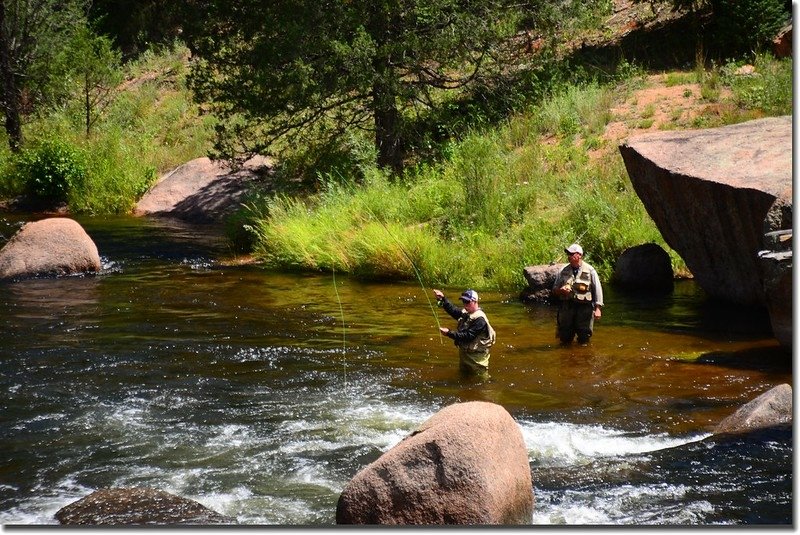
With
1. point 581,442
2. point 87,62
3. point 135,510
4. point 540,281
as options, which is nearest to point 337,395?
point 581,442

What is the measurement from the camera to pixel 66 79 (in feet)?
111

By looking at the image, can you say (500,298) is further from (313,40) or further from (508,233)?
(313,40)

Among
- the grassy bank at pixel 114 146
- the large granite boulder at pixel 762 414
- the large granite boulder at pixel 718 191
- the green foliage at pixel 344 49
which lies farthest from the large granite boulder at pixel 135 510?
the grassy bank at pixel 114 146

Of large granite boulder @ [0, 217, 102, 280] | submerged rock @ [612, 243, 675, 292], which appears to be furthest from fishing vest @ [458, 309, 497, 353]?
large granite boulder @ [0, 217, 102, 280]

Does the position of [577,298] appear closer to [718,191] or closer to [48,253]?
[718,191]

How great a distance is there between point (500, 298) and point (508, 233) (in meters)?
2.75

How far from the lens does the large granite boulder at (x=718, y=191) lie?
13.6m

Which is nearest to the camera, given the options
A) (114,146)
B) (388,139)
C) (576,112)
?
(576,112)

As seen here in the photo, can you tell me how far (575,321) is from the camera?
13.3 metres

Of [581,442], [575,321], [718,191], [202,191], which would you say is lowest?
[581,442]

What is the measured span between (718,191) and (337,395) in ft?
20.3

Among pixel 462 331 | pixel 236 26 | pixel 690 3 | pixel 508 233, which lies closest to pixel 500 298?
pixel 508 233

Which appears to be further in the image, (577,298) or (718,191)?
(718,191)

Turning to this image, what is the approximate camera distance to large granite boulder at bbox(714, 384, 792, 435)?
9.54 metres
